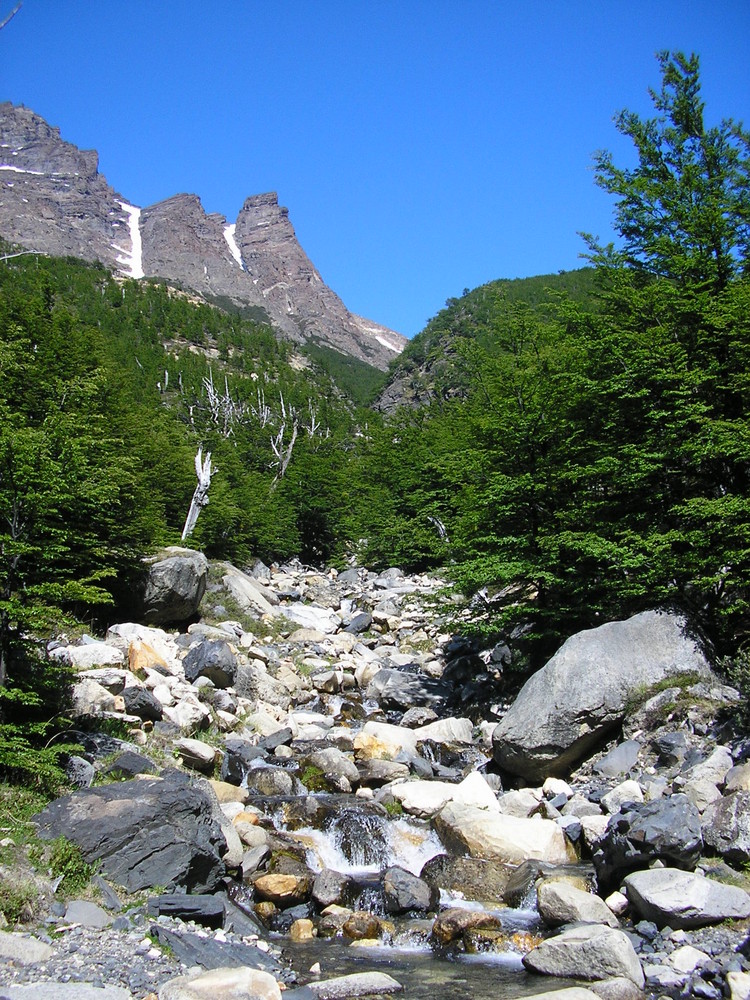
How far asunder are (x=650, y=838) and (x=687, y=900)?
801 millimetres

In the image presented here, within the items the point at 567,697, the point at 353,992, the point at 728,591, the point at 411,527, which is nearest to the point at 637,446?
the point at 728,591

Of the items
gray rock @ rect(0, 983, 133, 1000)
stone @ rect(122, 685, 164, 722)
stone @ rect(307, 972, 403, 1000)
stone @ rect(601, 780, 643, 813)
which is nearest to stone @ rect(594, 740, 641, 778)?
stone @ rect(601, 780, 643, 813)

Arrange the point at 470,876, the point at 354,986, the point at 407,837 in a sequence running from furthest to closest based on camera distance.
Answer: the point at 407,837 → the point at 470,876 → the point at 354,986

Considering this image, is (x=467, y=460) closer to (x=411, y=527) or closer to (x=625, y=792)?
(x=625, y=792)

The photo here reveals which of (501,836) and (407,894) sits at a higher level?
(501,836)

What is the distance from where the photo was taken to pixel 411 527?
34250 mm

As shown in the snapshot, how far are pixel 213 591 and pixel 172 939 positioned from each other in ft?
54.5

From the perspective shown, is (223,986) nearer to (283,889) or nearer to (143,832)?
(143,832)

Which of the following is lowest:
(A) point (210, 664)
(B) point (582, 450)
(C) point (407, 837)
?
(C) point (407, 837)

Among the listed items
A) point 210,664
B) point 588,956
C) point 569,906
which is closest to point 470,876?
point 569,906

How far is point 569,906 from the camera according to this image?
7.41m

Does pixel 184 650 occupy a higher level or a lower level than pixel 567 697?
lower

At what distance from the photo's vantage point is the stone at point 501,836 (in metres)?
9.08

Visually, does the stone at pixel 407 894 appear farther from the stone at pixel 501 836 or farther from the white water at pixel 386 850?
the stone at pixel 501 836
